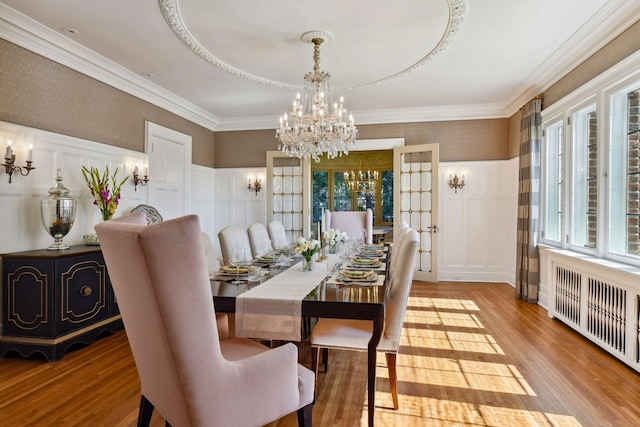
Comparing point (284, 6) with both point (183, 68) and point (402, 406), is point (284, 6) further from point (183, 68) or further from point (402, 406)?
point (402, 406)

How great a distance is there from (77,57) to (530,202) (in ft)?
17.2

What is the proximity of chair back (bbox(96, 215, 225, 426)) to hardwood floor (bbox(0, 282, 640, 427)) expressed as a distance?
96 centimetres

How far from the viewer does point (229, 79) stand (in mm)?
4418

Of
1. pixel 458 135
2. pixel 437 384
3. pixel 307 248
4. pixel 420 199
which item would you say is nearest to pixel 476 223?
pixel 420 199

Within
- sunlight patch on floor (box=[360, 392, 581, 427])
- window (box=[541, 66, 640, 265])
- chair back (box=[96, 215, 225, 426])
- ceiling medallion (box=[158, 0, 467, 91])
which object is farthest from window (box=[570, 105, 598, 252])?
chair back (box=[96, 215, 225, 426])

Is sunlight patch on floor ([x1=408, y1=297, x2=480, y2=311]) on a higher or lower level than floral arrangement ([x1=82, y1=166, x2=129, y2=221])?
lower

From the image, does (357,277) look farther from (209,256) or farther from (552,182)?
(552,182)

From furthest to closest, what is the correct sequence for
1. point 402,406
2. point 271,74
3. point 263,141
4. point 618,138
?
point 263,141 → point 271,74 → point 618,138 → point 402,406

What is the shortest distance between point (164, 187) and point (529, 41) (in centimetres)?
463

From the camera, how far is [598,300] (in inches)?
118

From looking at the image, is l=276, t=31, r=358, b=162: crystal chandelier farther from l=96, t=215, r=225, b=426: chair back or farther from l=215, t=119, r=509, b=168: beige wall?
l=215, t=119, r=509, b=168: beige wall

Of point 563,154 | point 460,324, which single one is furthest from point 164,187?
point 563,154

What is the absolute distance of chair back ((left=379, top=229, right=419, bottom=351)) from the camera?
1.99 m

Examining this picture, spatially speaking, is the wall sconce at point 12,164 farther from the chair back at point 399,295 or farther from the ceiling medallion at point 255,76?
the chair back at point 399,295
